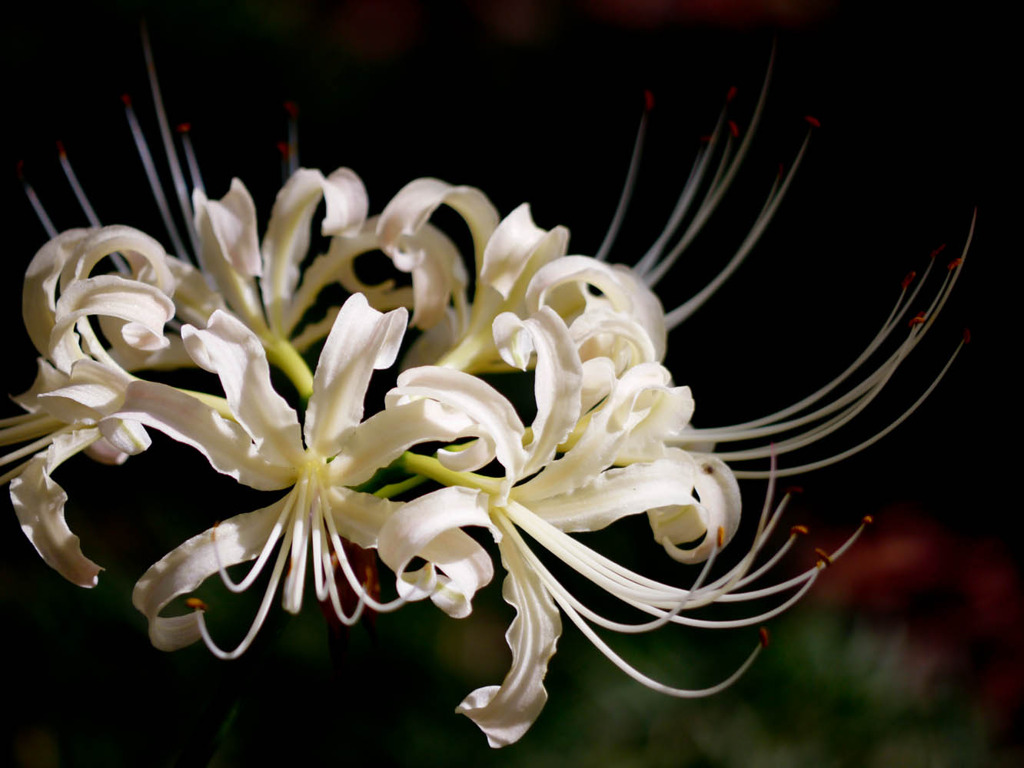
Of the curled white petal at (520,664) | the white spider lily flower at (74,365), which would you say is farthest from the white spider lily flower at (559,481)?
the white spider lily flower at (74,365)

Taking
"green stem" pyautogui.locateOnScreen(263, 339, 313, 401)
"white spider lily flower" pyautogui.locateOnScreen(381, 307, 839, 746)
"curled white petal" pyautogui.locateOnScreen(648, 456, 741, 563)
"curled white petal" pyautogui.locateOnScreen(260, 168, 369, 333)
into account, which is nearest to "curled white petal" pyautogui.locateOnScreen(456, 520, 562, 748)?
"white spider lily flower" pyautogui.locateOnScreen(381, 307, 839, 746)

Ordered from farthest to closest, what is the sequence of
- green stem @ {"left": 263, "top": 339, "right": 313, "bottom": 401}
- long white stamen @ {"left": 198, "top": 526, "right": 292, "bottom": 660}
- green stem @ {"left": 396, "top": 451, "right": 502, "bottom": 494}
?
green stem @ {"left": 263, "top": 339, "right": 313, "bottom": 401} < green stem @ {"left": 396, "top": 451, "right": 502, "bottom": 494} < long white stamen @ {"left": 198, "top": 526, "right": 292, "bottom": 660}

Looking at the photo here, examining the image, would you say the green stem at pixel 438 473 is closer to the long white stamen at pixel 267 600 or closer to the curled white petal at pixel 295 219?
the long white stamen at pixel 267 600

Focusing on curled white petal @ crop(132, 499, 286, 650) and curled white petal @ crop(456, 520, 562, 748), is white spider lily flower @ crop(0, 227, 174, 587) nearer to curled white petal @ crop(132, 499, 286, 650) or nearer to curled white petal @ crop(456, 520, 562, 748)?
curled white petal @ crop(132, 499, 286, 650)

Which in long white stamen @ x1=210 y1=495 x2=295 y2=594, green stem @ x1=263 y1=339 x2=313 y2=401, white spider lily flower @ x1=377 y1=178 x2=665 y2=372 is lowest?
green stem @ x1=263 y1=339 x2=313 y2=401

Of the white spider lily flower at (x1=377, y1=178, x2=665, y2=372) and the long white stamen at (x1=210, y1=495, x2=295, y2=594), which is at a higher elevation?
the white spider lily flower at (x1=377, y1=178, x2=665, y2=372)

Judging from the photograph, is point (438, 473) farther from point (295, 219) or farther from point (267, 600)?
point (295, 219)
